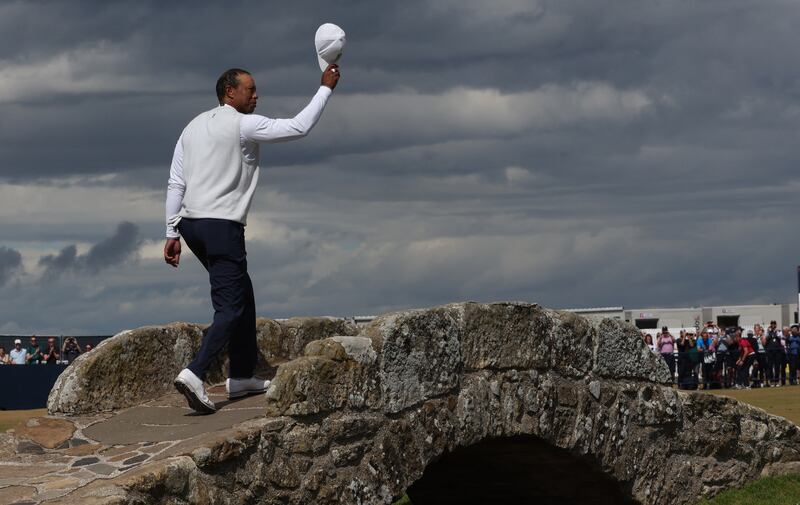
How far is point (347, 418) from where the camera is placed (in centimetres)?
749

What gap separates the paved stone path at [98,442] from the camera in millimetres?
6723

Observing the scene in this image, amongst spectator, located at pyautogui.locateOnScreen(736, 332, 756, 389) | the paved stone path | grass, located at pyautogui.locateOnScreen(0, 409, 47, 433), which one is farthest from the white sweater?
spectator, located at pyautogui.locateOnScreen(736, 332, 756, 389)

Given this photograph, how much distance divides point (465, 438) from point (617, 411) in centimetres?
200

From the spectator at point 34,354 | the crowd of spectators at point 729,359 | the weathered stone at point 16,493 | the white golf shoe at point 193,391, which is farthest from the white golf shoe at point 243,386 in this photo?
the spectator at point 34,354

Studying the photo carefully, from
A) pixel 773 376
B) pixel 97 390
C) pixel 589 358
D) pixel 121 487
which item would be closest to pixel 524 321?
pixel 589 358

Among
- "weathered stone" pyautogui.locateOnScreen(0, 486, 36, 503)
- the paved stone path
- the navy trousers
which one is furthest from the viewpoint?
the navy trousers

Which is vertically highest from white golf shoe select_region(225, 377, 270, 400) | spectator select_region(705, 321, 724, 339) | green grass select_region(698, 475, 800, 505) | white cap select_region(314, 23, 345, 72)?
white cap select_region(314, 23, 345, 72)

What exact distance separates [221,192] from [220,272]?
54 cm

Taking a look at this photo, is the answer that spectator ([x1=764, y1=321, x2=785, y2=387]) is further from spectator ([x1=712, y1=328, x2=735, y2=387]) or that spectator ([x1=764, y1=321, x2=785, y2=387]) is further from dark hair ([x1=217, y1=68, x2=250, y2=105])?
dark hair ([x1=217, y1=68, x2=250, y2=105])

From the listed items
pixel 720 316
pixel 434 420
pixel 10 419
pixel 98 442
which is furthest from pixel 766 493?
pixel 720 316

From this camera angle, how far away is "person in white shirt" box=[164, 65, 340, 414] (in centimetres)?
782

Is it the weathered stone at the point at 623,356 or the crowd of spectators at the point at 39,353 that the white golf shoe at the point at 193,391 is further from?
the crowd of spectators at the point at 39,353

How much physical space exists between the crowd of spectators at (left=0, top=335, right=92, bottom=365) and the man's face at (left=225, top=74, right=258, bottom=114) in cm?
2233

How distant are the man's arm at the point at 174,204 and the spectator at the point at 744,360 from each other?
75.9ft
